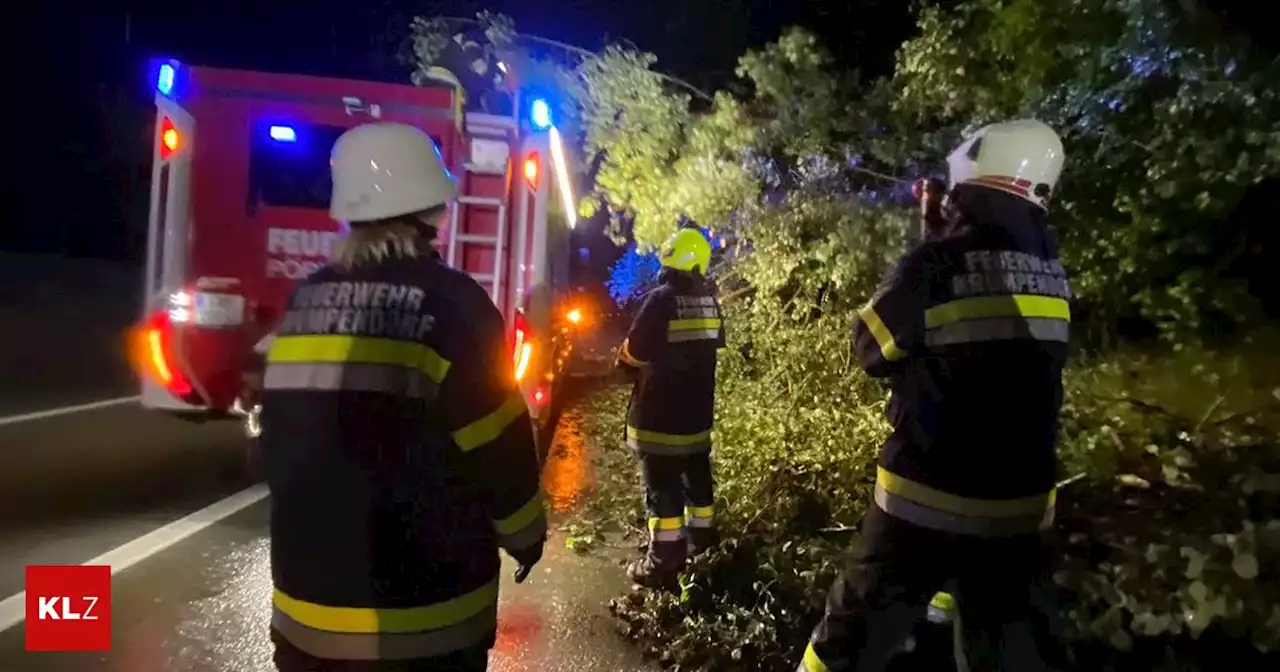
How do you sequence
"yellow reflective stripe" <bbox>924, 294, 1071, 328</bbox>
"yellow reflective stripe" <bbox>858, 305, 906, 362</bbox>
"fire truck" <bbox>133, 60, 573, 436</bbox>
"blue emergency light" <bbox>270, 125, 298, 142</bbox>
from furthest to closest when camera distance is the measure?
"blue emergency light" <bbox>270, 125, 298, 142</bbox> < "fire truck" <bbox>133, 60, 573, 436</bbox> < "yellow reflective stripe" <bbox>858, 305, 906, 362</bbox> < "yellow reflective stripe" <bbox>924, 294, 1071, 328</bbox>

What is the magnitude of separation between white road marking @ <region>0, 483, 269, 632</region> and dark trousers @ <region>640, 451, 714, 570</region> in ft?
8.44

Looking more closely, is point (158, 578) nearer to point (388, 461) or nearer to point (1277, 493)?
point (388, 461)

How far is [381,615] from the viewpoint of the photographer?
7.48 ft

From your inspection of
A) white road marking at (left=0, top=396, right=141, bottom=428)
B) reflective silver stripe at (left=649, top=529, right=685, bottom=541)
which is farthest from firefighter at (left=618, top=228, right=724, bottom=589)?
white road marking at (left=0, top=396, right=141, bottom=428)

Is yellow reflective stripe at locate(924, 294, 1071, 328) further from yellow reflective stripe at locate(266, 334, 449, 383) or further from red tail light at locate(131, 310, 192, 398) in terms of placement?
red tail light at locate(131, 310, 192, 398)

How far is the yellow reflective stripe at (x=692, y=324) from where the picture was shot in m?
4.97

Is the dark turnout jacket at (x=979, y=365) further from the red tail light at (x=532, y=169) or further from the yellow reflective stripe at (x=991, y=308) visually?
the red tail light at (x=532, y=169)

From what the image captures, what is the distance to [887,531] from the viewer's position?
10.2 ft

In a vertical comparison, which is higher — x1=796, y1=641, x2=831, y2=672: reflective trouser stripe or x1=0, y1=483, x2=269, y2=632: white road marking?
x1=796, y1=641, x2=831, y2=672: reflective trouser stripe

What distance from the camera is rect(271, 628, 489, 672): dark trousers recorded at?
229cm

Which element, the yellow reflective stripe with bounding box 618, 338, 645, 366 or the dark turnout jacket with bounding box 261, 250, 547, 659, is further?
the yellow reflective stripe with bounding box 618, 338, 645, 366

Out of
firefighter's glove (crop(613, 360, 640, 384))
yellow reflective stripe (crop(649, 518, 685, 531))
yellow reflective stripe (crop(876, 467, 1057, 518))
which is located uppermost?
firefighter's glove (crop(613, 360, 640, 384))

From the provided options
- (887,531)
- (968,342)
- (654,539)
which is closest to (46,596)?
(654,539)

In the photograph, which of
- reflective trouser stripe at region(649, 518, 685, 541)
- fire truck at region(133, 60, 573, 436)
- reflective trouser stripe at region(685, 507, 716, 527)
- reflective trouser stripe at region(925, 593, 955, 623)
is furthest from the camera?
fire truck at region(133, 60, 573, 436)
